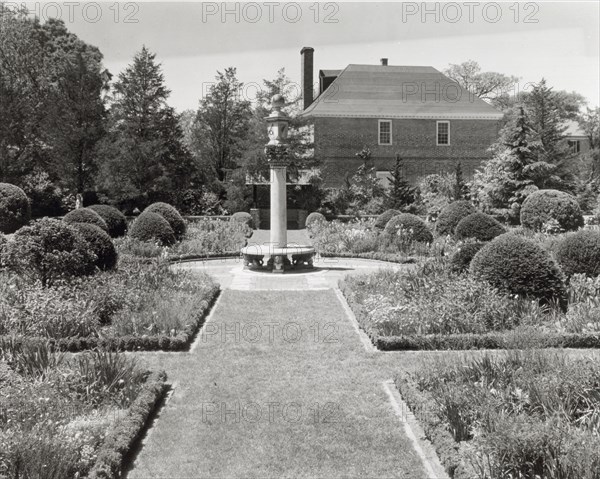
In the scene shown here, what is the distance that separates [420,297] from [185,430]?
551cm

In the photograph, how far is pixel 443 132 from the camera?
134 ft

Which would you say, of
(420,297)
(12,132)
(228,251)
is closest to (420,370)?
(420,297)

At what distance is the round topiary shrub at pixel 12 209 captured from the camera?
27047mm

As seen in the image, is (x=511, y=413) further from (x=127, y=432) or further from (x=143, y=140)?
(x=143, y=140)

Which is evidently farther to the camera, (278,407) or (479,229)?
(479,229)

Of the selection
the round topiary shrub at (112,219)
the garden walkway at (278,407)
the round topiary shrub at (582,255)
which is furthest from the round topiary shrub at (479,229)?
the round topiary shrub at (112,219)

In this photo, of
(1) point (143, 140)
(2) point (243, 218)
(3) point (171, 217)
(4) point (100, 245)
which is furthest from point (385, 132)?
(4) point (100, 245)

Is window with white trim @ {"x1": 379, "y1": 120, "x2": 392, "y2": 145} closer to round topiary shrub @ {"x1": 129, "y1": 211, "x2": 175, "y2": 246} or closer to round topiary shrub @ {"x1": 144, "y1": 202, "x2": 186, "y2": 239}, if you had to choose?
round topiary shrub @ {"x1": 144, "y1": 202, "x2": 186, "y2": 239}

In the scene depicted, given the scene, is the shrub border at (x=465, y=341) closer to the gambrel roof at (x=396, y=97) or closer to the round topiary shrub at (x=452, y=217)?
the round topiary shrub at (x=452, y=217)

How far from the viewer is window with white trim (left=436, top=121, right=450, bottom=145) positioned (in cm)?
4091

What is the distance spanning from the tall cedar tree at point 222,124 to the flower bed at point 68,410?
35.1 metres

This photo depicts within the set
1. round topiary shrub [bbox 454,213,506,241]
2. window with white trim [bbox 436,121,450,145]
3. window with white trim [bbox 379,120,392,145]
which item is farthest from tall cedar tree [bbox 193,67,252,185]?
round topiary shrub [bbox 454,213,506,241]

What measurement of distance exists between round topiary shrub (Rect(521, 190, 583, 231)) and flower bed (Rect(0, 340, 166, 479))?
21233mm

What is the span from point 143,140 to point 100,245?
24.1 m
